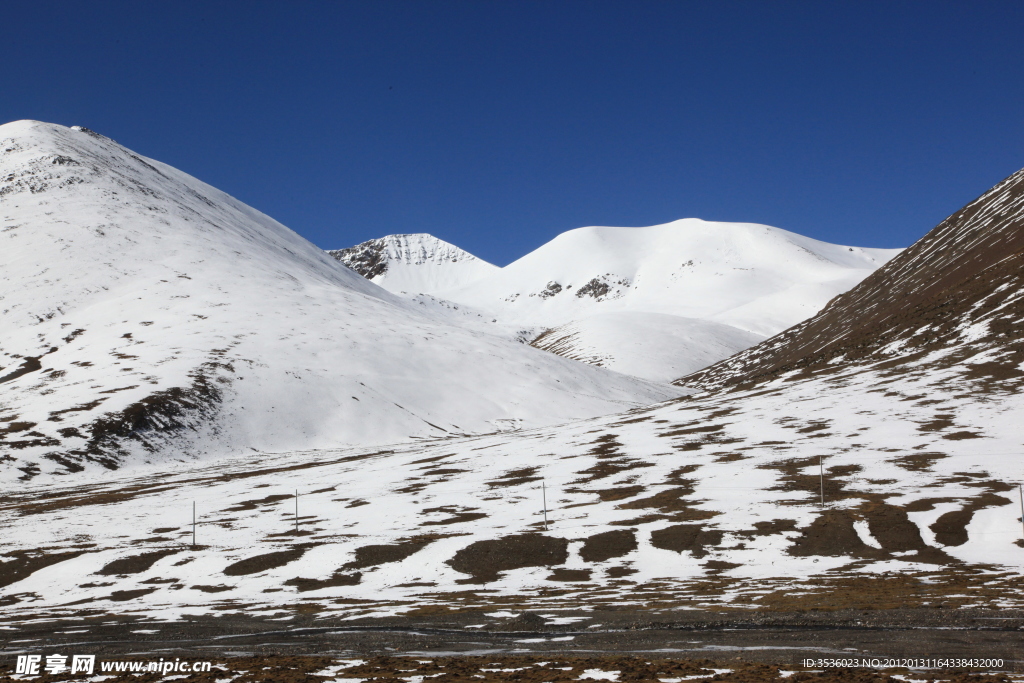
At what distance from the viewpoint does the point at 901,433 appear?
8081cm

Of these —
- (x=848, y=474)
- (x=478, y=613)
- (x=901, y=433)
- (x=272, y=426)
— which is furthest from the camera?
(x=272, y=426)

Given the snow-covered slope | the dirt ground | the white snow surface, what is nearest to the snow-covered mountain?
the white snow surface

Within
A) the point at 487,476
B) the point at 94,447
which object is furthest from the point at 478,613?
the point at 94,447

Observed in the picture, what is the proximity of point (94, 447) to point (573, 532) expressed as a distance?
89.0 m

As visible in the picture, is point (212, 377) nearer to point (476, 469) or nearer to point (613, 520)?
point (476, 469)

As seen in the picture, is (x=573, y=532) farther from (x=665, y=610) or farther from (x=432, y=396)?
(x=432, y=396)

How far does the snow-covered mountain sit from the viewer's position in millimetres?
40594

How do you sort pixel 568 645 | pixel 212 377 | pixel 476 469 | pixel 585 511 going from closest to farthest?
pixel 568 645, pixel 585 511, pixel 476 469, pixel 212 377

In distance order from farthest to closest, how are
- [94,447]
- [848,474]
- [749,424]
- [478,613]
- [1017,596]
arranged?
[94,447] < [749,424] < [848,474] < [478,613] < [1017,596]

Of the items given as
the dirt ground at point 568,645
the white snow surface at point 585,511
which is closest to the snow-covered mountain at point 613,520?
the white snow surface at point 585,511

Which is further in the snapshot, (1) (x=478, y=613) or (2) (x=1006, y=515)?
(2) (x=1006, y=515)

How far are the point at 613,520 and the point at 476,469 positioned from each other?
117ft

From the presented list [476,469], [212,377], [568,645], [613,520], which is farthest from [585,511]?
[212,377]

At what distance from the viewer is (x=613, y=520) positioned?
57938mm
